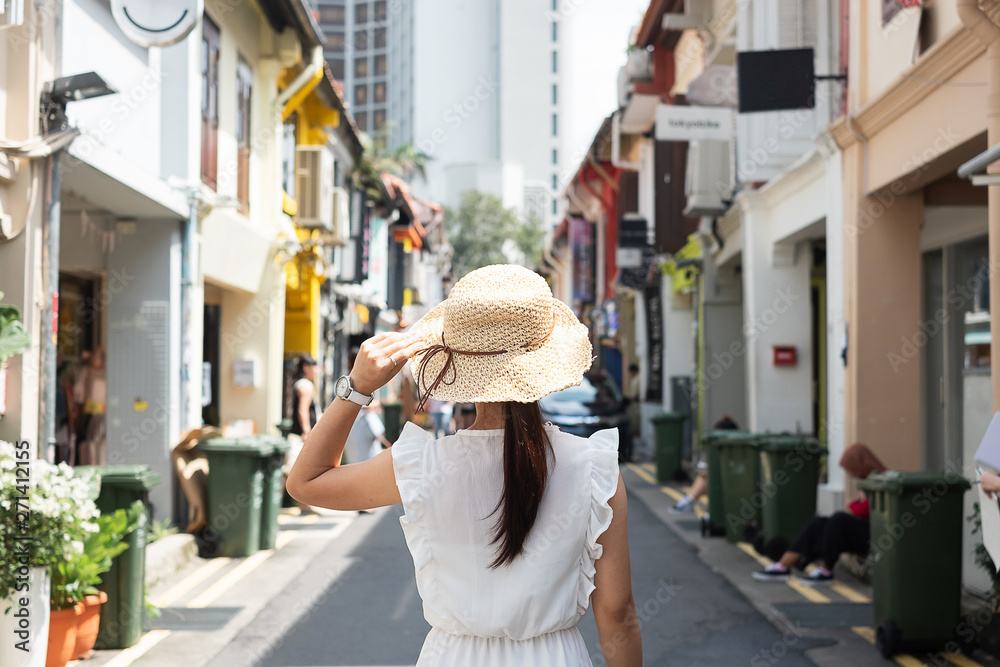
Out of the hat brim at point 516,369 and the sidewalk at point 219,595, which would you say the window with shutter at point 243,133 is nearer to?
the sidewalk at point 219,595

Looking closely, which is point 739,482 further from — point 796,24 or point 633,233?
point 633,233

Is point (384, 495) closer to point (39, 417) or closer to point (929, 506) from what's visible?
point (929, 506)

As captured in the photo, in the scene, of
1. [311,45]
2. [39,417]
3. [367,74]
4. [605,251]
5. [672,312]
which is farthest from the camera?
[367,74]

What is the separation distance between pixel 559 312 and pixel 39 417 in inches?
223

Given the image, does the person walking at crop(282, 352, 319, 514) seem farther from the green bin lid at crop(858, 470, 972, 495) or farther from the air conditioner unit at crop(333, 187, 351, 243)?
the green bin lid at crop(858, 470, 972, 495)

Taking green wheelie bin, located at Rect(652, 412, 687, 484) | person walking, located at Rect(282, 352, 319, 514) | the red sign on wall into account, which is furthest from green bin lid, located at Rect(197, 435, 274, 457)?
green wheelie bin, located at Rect(652, 412, 687, 484)

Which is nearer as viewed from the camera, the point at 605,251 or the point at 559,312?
the point at 559,312

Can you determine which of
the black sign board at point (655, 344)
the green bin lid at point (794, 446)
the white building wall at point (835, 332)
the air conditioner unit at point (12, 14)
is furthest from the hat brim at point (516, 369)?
the black sign board at point (655, 344)

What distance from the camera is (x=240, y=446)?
945 centimetres

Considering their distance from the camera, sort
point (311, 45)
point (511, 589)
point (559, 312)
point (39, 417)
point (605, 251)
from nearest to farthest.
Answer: point (511, 589)
point (559, 312)
point (39, 417)
point (311, 45)
point (605, 251)

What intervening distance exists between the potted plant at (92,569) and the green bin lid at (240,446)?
3044 millimetres

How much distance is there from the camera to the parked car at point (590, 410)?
18328 millimetres

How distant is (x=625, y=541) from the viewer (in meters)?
2.31

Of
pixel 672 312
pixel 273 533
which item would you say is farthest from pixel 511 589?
pixel 672 312
